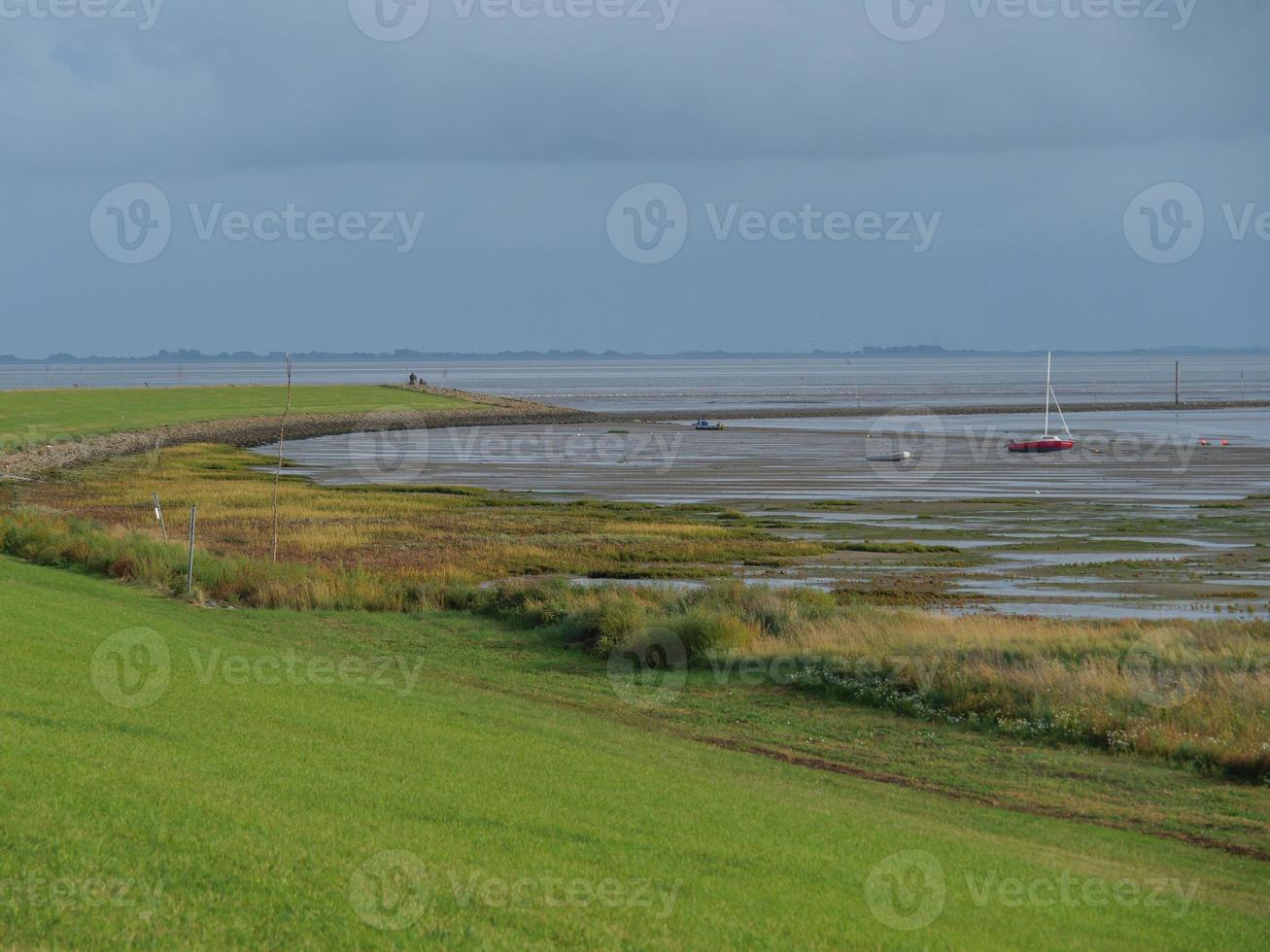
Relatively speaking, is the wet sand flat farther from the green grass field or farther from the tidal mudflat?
the green grass field

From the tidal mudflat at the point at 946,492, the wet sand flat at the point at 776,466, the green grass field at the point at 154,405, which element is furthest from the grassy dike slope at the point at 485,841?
the green grass field at the point at 154,405

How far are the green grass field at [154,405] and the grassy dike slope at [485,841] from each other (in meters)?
71.6

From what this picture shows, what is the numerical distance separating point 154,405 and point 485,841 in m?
120

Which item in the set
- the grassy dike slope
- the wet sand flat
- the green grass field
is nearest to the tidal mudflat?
the wet sand flat

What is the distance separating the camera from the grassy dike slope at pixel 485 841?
8844 mm

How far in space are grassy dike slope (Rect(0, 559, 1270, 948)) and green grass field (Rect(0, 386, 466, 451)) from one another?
235 feet

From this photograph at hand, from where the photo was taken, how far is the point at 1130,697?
67.4 feet

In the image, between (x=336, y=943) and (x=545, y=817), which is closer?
(x=336, y=943)

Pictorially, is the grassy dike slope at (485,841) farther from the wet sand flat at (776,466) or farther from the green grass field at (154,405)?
the green grass field at (154,405)

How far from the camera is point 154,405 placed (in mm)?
123188

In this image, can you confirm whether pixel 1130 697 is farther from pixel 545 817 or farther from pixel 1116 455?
pixel 1116 455

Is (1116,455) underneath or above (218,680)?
above

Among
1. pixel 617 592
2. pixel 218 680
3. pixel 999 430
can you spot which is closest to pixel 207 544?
pixel 617 592

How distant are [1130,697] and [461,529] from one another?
102ft
